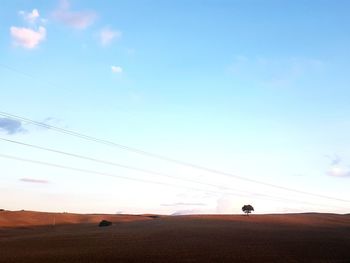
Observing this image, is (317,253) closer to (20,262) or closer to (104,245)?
(104,245)

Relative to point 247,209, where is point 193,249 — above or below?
below

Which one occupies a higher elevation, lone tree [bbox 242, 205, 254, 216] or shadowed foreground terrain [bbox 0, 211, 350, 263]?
lone tree [bbox 242, 205, 254, 216]

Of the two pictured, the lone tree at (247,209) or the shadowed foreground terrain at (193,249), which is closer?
the shadowed foreground terrain at (193,249)

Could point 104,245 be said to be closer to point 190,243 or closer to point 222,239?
point 190,243

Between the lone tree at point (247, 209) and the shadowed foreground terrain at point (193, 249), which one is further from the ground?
the lone tree at point (247, 209)

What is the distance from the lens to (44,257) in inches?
1734

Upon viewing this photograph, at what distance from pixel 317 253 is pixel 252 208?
93.9 meters

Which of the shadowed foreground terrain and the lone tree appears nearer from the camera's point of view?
the shadowed foreground terrain

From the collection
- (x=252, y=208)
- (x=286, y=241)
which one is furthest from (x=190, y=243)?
(x=252, y=208)

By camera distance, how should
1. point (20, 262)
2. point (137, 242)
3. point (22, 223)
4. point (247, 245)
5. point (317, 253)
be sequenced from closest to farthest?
point (20, 262) < point (317, 253) < point (247, 245) < point (137, 242) < point (22, 223)

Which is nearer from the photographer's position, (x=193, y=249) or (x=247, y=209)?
(x=193, y=249)

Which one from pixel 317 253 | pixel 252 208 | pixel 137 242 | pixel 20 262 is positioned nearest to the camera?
pixel 20 262

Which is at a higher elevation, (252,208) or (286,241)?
(252,208)

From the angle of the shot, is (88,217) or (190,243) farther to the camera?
(88,217)
